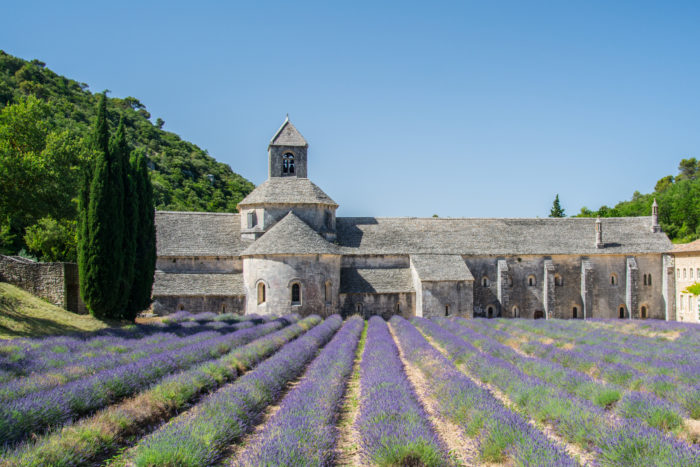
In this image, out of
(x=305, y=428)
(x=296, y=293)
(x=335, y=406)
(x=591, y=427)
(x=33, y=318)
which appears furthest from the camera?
(x=296, y=293)

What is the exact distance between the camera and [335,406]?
1061 cm

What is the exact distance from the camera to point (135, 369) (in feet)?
41.0

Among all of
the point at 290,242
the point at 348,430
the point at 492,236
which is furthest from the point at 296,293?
the point at 348,430

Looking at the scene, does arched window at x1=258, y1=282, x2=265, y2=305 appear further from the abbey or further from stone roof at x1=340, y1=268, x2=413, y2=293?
stone roof at x1=340, y1=268, x2=413, y2=293

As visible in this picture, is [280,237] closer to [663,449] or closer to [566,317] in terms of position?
[566,317]

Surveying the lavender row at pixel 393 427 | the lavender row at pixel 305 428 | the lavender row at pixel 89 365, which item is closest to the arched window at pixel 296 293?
the lavender row at pixel 89 365

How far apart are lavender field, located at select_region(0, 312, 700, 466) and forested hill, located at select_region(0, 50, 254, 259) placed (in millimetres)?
10550

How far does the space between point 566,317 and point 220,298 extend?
79.8 ft

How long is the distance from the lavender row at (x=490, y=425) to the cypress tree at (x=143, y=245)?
18511 mm

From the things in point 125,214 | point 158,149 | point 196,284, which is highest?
point 158,149

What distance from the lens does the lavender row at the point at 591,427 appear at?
6852mm

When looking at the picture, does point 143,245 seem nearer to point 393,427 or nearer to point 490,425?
point 393,427

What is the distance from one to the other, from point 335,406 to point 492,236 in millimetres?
30915

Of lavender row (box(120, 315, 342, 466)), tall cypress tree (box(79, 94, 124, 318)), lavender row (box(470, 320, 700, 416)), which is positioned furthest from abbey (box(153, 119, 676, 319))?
lavender row (box(120, 315, 342, 466))
